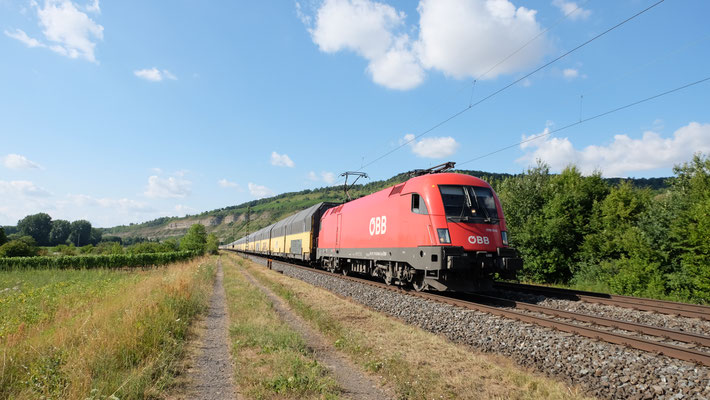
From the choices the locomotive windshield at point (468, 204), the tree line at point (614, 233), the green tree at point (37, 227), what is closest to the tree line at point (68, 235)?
the green tree at point (37, 227)

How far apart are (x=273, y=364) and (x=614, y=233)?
79.7 feet

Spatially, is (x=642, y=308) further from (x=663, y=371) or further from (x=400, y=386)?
(x=400, y=386)

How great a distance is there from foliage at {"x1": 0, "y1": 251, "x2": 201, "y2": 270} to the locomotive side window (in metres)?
39.8

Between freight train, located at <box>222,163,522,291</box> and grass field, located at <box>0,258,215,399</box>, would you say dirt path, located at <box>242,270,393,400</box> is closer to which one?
grass field, located at <box>0,258,215,399</box>

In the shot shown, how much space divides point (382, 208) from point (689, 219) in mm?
12680

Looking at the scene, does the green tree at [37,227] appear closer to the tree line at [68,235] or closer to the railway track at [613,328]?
the tree line at [68,235]

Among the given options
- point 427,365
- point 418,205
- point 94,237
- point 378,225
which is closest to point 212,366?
point 427,365

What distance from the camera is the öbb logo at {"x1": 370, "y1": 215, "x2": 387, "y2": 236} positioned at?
1537cm

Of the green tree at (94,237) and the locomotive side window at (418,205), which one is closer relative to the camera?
the locomotive side window at (418,205)

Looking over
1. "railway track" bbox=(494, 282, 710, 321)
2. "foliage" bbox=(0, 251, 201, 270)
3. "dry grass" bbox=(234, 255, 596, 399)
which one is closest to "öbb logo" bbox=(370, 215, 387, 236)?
"dry grass" bbox=(234, 255, 596, 399)

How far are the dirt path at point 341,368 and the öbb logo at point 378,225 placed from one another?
6447 mm

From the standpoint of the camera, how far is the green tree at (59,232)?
151975 millimetres

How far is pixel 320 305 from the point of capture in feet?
40.6

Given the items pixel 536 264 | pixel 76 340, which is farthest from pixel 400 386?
pixel 536 264
